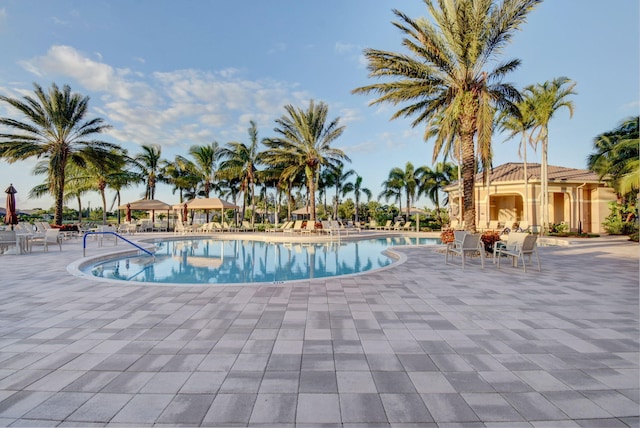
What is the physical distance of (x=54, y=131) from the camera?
17953 millimetres

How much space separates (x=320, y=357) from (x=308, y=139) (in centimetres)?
1986

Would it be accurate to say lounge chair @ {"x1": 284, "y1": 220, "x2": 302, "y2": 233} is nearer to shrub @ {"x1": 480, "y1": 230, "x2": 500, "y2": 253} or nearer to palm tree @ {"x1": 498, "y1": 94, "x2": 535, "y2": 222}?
shrub @ {"x1": 480, "y1": 230, "x2": 500, "y2": 253}

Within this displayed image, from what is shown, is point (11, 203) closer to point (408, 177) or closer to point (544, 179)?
point (544, 179)

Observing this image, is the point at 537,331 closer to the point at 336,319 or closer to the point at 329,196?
the point at 336,319

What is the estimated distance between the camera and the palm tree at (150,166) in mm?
29984

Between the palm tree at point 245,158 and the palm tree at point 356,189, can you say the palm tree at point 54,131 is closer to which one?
the palm tree at point 245,158

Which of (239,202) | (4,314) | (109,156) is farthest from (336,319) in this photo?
(239,202)

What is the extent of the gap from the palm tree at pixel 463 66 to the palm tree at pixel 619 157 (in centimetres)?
709

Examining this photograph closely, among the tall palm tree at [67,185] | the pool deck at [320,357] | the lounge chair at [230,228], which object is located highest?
the tall palm tree at [67,185]

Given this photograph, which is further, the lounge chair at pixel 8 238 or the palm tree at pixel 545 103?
the palm tree at pixel 545 103

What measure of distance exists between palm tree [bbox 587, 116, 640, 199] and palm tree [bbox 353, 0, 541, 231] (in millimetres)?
7088

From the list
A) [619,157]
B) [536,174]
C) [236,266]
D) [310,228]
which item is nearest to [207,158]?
[310,228]

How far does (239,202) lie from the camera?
37.3m

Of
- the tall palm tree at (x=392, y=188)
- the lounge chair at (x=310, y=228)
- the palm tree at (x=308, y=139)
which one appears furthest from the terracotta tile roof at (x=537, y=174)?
the lounge chair at (x=310, y=228)
